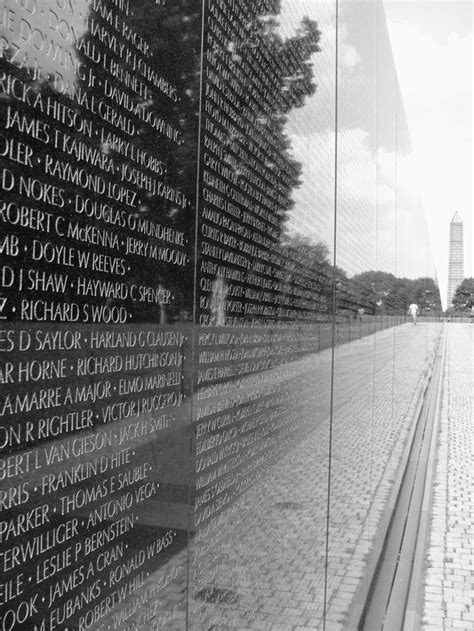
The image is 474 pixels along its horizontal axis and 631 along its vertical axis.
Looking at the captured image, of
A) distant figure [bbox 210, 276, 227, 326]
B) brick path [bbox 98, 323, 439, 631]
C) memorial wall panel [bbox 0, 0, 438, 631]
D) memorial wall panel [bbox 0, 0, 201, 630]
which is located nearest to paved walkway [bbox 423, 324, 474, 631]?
brick path [bbox 98, 323, 439, 631]

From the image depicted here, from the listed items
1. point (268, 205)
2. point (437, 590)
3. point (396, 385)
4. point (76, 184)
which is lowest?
point (437, 590)

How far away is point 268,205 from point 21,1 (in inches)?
61.6

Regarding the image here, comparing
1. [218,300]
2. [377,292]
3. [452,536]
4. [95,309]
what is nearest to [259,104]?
[218,300]

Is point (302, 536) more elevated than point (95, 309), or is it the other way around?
point (95, 309)

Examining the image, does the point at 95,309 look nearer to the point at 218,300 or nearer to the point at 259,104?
the point at 218,300

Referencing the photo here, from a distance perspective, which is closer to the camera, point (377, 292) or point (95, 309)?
point (95, 309)

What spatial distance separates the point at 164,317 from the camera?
1597 mm

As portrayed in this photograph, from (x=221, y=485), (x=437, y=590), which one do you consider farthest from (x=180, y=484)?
(x=437, y=590)

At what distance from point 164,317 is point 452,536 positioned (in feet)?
18.5

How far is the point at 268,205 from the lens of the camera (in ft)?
8.36

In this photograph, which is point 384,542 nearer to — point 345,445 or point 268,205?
point 345,445

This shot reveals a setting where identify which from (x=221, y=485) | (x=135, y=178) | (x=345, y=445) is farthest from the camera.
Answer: (x=345, y=445)

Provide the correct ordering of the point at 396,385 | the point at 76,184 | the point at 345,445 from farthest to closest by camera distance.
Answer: the point at 396,385 < the point at 345,445 < the point at 76,184

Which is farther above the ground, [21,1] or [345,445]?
[21,1]
